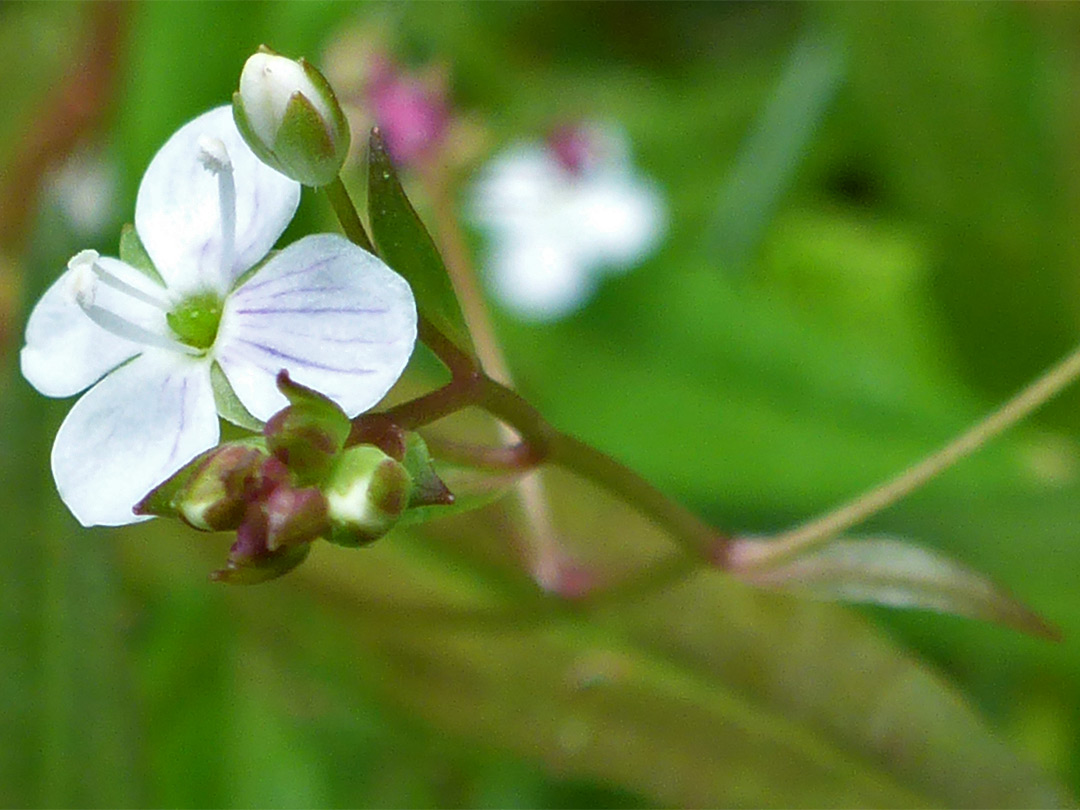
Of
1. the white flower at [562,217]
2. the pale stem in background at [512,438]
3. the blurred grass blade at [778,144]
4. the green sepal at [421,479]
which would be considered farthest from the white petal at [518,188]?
the green sepal at [421,479]

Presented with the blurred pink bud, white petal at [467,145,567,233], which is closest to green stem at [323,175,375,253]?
the blurred pink bud

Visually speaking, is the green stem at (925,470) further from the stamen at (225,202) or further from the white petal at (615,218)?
the white petal at (615,218)

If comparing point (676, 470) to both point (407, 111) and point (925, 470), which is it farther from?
point (925, 470)

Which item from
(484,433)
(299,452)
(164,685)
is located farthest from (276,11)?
(299,452)

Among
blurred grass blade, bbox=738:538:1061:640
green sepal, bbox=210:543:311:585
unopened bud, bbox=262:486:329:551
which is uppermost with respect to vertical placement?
blurred grass blade, bbox=738:538:1061:640

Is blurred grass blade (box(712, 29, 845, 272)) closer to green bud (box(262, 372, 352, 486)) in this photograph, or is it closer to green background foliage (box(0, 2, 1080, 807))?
green background foliage (box(0, 2, 1080, 807))

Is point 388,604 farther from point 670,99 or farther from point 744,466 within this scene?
point 670,99

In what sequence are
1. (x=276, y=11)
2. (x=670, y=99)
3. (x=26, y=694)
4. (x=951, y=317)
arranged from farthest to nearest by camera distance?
(x=670, y=99) < (x=951, y=317) < (x=276, y=11) < (x=26, y=694)
